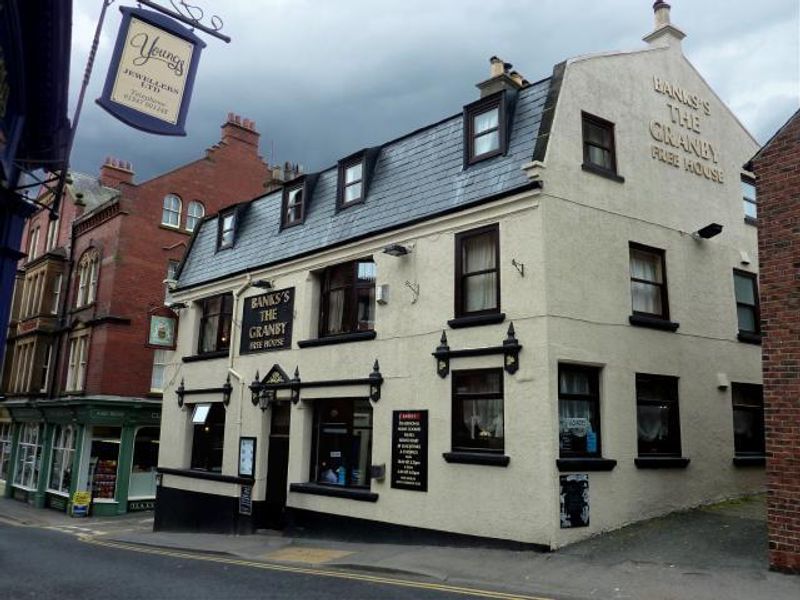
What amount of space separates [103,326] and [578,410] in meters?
21.4

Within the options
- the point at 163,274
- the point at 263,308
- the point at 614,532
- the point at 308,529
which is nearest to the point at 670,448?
the point at 614,532

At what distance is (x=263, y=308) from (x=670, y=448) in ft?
34.5

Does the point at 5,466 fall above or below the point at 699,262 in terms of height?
below

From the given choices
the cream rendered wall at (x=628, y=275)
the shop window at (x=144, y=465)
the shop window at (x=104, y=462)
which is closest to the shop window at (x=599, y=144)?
the cream rendered wall at (x=628, y=275)

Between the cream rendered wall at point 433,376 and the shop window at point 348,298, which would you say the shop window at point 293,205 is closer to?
the cream rendered wall at point 433,376

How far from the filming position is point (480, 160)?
14.0 m

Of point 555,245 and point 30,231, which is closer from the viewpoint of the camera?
point 555,245

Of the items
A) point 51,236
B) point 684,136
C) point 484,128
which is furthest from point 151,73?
point 51,236

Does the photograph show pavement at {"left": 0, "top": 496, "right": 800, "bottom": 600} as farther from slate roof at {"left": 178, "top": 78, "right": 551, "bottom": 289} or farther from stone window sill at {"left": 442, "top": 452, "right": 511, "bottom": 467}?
slate roof at {"left": 178, "top": 78, "right": 551, "bottom": 289}

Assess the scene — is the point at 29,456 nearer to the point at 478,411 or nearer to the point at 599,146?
the point at 478,411

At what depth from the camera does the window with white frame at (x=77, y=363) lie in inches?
1131

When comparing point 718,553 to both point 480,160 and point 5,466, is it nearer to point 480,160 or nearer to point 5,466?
point 480,160

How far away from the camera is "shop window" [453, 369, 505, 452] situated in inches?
496

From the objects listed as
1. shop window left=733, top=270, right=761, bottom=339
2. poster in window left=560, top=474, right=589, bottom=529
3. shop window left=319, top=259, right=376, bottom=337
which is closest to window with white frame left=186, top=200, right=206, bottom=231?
shop window left=319, top=259, right=376, bottom=337
